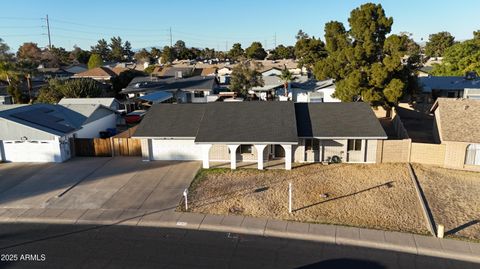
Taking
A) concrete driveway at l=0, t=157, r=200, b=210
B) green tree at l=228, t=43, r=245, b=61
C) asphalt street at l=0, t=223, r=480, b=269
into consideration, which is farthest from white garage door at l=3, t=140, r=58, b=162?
green tree at l=228, t=43, r=245, b=61

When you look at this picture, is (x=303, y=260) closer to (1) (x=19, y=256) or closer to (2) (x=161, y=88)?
(1) (x=19, y=256)

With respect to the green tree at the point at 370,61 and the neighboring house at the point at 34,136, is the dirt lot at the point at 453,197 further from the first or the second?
the neighboring house at the point at 34,136

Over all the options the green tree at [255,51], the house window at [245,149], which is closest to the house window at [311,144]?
the house window at [245,149]

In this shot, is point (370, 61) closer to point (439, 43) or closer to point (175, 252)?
point (175, 252)

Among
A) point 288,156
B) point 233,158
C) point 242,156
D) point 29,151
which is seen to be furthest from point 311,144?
point 29,151

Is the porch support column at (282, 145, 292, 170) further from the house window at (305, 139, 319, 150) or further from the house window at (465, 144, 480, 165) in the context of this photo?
the house window at (465, 144, 480, 165)

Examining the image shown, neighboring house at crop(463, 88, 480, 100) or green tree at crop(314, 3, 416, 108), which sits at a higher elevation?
green tree at crop(314, 3, 416, 108)
